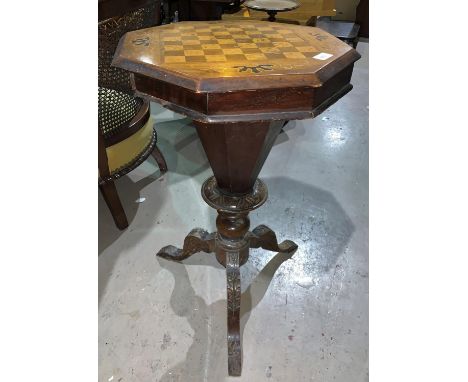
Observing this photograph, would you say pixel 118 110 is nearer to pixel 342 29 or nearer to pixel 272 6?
pixel 272 6

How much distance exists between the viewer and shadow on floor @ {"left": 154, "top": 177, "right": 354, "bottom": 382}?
5.15 ft

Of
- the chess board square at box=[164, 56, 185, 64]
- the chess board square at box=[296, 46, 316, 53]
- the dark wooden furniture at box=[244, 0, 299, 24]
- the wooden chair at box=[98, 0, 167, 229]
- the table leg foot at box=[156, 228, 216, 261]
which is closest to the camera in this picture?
the chess board square at box=[164, 56, 185, 64]

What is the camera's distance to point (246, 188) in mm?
1565

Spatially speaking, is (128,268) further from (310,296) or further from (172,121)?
(172,121)

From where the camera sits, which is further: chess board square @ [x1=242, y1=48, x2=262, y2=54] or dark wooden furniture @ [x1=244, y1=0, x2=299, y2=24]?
dark wooden furniture @ [x1=244, y1=0, x2=299, y2=24]

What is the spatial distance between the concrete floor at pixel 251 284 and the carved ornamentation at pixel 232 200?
48 centimetres

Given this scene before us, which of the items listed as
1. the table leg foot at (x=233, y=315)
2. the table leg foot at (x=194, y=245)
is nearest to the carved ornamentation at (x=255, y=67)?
the table leg foot at (x=233, y=315)

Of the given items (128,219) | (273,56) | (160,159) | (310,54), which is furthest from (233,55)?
(160,159)

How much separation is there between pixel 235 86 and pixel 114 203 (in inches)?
49.1

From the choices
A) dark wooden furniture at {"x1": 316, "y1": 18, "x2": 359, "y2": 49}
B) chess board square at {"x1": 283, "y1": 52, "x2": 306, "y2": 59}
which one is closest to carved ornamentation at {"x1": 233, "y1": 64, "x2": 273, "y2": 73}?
chess board square at {"x1": 283, "y1": 52, "x2": 306, "y2": 59}

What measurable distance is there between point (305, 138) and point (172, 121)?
3.46 ft

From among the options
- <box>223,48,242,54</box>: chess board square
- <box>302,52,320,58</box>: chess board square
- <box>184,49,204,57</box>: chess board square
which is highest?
<box>184,49,204,57</box>: chess board square

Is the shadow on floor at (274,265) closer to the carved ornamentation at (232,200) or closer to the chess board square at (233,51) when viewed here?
the carved ornamentation at (232,200)

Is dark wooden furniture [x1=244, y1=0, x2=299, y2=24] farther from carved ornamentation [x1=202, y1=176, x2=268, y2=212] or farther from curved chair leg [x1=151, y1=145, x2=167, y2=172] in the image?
carved ornamentation [x1=202, y1=176, x2=268, y2=212]
